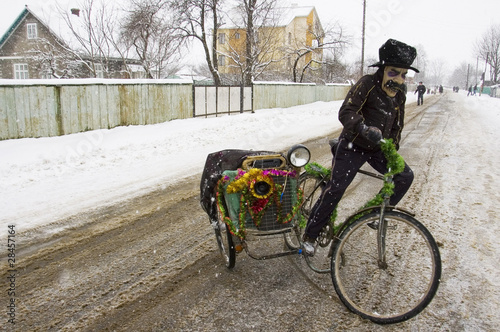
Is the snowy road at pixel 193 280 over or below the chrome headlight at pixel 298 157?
below

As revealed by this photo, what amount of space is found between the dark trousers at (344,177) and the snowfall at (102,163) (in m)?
3.49

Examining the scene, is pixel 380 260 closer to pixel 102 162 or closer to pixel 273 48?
pixel 102 162

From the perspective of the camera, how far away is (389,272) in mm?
3348

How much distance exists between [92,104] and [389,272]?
36.5 feet

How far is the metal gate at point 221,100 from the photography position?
55.6ft

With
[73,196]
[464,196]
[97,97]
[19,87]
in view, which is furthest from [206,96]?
[464,196]

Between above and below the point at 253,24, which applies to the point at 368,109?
below

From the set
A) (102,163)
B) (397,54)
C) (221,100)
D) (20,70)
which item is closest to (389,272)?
(397,54)

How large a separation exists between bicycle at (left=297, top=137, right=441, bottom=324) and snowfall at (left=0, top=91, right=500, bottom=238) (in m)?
3.45

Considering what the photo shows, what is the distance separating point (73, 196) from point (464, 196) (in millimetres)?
5986

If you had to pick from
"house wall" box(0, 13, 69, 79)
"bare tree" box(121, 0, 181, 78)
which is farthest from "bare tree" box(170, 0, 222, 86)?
"house wall" box(0, 13, 69, 79)

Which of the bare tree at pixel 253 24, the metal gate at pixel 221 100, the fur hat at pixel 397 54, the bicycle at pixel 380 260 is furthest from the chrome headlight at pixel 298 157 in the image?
the bare tree at pixel 253 24

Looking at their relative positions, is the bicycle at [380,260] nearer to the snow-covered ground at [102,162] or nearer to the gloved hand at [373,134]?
the gloved hand at [373,134]

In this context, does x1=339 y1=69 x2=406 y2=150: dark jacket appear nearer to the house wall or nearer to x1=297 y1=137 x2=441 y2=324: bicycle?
Result: x1=297 y1=137 x2=441 y2=324: bicycle
